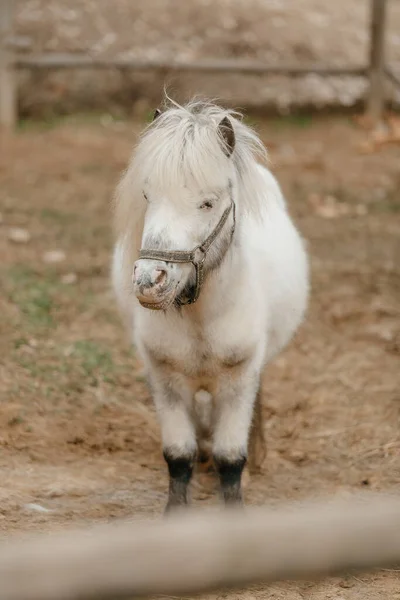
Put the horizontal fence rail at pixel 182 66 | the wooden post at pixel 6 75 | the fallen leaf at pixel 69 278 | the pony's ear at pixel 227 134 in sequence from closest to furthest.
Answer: the pony's ear at pixel 227 134 < the fallen leaf at pixel 69 278 < the wooden post at pixel 6 75 < the horizontal fence rail at pixel 182 66

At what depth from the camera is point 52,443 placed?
200 inches

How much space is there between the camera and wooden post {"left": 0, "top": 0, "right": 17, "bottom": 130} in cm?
1055

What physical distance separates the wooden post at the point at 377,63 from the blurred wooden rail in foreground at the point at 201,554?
386 inches

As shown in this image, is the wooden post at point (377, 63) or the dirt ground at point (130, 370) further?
the wooden post at point (377, 63)

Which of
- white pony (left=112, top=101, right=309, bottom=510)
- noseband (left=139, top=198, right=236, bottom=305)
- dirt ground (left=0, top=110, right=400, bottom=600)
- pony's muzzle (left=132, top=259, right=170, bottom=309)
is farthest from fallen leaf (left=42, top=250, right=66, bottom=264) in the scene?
pony's muzzle (left=132, top=259, right=170, bottom=309)

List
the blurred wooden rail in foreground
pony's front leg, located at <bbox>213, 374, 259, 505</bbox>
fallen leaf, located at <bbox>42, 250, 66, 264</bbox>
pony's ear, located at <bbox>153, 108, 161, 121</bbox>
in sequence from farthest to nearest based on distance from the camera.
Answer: fallen leaf, located at <bbox>42, 250, 66, 264</bbox> → pony's front leg, located at <bbox>213, 374, 259, 505</bbox> → pony's ear, located at <bbox>153, 108, 161, 121</bbox> → the blurred wooden rail in foreground

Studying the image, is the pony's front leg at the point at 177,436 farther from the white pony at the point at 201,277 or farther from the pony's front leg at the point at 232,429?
the pony's front leg at the point at 232,429

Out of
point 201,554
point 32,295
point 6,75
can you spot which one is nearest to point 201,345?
point 201,554

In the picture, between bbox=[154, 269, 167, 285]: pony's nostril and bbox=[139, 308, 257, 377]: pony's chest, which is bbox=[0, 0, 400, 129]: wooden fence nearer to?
bbox=[139, 308, 257, 377]: pony's chest

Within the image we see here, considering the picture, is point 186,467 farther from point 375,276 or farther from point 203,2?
point 203,2

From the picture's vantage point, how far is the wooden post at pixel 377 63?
10.9 meters

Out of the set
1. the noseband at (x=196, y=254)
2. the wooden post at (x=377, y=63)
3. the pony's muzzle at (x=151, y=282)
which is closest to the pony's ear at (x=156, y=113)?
the noseband at (x=196, y=254)

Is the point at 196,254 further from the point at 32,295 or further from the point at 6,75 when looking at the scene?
the point at 6,75

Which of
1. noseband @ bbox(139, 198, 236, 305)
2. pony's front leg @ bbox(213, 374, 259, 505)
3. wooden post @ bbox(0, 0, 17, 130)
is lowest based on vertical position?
pony's front leg @ bbox(213, 374, 259, 505)
